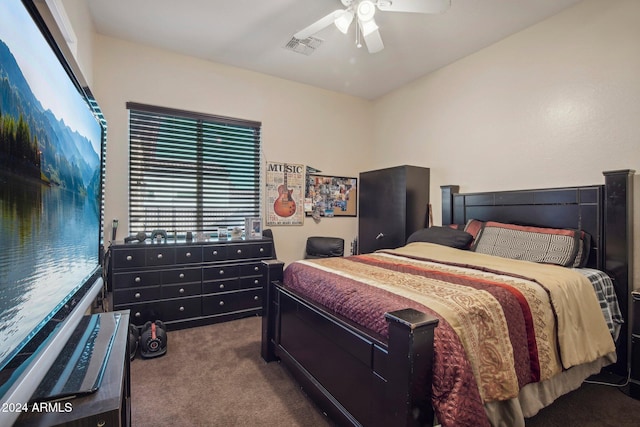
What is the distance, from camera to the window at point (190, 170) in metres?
3.11

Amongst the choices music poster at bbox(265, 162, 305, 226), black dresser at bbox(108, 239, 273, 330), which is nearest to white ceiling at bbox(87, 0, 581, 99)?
music poster at bbox(265, 162, 305, 226)

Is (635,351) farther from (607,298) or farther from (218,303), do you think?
(218,303)

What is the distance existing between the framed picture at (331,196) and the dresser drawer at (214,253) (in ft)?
4.34

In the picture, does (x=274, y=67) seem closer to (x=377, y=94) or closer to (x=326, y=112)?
(x=326, y=112)

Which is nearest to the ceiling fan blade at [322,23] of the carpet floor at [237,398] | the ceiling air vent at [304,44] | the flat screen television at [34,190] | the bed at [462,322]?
the ceiling air vent at [304,44]

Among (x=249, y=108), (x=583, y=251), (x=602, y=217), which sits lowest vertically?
(x=583, y=251)

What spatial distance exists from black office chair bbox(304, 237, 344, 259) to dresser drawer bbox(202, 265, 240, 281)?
105 cm

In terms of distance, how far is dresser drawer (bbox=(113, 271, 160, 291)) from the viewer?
8.69 feet

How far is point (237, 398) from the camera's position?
1.84 m

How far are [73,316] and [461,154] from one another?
3500 millimetres

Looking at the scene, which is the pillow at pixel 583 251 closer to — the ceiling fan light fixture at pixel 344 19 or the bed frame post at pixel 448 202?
the bed frame post at pixel 448 202

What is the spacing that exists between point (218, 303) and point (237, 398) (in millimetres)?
1355

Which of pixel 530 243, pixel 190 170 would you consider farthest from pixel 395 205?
pixel 190 170

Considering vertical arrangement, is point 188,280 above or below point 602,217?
below
